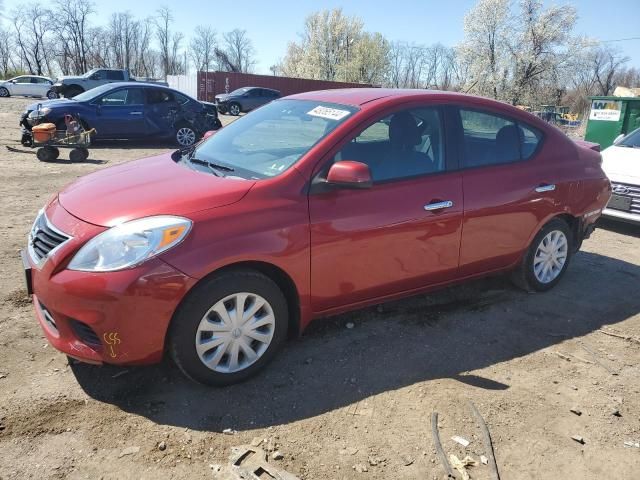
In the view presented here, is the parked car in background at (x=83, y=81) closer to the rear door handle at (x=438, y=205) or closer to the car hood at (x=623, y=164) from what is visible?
the car hood at (x=623, y=164)

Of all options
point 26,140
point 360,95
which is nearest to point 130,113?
point 26,140

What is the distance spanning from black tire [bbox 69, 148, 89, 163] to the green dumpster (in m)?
11.2

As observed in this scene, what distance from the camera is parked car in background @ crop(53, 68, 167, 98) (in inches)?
1038

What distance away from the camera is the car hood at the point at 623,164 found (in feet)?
22.7

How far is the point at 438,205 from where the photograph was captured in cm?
370

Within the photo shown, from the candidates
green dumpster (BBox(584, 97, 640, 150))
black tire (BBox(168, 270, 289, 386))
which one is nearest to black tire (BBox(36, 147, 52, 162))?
black tire (BBox(168, 270, 289, 386))

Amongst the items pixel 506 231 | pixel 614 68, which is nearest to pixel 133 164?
pixel 506 231

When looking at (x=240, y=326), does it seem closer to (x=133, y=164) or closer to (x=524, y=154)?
(x=133, y=164)

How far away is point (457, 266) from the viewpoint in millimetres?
3998

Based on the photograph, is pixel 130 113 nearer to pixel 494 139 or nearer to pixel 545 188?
pixel 494 139

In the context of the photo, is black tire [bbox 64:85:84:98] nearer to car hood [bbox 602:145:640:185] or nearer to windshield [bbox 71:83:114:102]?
windshield [bbox 71:83:114:102]

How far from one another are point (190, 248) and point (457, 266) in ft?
6.90

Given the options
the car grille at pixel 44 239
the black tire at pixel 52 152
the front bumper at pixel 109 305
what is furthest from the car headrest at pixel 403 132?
the black tire at pixel 52 152

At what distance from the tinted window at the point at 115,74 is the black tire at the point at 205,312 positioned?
31.1 metres
